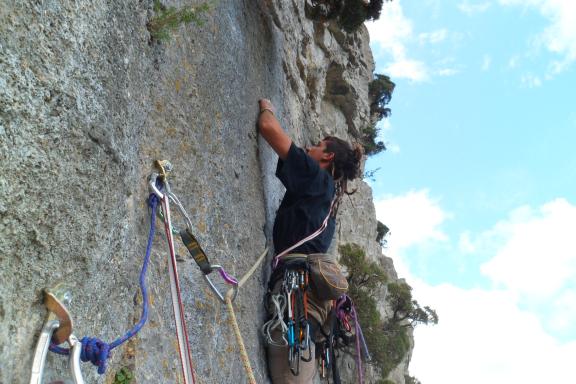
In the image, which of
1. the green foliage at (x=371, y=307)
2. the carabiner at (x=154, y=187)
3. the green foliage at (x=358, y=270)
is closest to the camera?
the carabiner at (x=154, y=187)

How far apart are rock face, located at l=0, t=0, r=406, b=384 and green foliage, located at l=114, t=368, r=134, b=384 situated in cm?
3

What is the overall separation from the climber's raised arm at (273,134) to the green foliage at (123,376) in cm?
255

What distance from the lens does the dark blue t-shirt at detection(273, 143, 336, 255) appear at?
4449mm

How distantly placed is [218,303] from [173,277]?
102 centimetres

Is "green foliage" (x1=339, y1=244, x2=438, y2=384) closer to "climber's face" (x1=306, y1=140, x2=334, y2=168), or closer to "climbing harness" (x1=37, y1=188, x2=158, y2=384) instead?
"climber's face" (x1=306, y1=140, x2=334, y2=168)

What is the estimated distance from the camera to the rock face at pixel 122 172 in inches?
60.8

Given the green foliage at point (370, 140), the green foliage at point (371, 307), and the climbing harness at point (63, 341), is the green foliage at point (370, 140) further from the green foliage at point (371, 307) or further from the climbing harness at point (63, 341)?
the climbing harness at point (63, 341)

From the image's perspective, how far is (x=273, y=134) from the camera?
4.51m

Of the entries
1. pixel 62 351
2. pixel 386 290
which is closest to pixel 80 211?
pixel 62 351

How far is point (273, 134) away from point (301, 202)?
63 cm

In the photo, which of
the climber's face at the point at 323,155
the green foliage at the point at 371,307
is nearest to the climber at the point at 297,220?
the climber's face at the point at 323,155

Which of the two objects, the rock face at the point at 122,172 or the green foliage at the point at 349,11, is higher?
the green foliage at the point at 349,11

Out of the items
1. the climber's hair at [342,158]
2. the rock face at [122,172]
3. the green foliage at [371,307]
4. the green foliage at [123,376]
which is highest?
the green foliage at [371,307]

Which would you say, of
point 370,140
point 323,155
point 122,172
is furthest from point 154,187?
point 370,140
